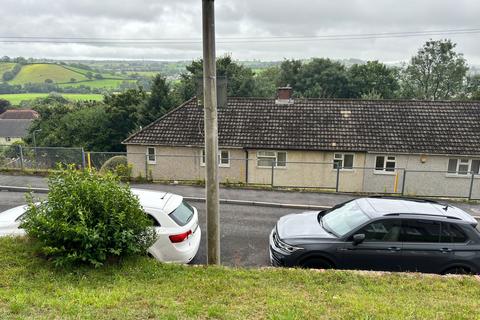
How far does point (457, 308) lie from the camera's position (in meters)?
5.11

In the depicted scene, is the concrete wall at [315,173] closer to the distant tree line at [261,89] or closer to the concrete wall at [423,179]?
the concrete wall at [423,179]

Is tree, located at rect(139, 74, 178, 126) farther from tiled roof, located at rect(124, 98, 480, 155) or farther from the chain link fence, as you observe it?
the chain link fence

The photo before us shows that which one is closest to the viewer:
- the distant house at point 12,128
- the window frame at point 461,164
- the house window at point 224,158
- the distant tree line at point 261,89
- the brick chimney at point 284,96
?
the window frame at point 461,164

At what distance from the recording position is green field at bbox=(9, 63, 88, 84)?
113 meters

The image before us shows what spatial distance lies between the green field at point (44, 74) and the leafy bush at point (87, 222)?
118113 millimetres

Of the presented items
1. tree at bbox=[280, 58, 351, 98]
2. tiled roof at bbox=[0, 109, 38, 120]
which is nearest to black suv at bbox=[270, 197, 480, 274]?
tree at bbox=[280, 58, 351, 98]

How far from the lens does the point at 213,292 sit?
5.50m

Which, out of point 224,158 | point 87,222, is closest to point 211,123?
point 87,222

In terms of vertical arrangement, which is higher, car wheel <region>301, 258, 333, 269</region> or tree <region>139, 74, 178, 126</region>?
tree <region>139, 74, 178, 126</region>

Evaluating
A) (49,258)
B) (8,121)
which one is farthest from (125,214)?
(8,121)

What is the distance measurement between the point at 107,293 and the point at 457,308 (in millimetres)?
4842

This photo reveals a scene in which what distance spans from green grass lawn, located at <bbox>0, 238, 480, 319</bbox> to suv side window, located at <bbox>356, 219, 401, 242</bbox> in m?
1.01

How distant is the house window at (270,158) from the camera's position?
20.7m

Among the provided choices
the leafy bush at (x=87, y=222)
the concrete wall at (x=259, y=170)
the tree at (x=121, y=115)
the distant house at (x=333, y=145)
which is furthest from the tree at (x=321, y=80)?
the leafy bush at (x=87, y=222)
